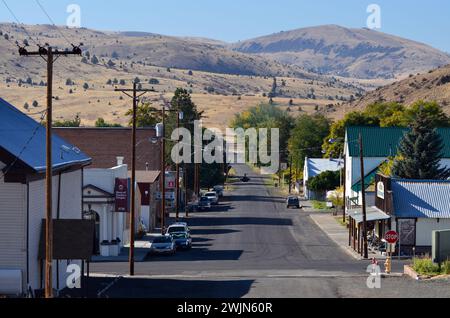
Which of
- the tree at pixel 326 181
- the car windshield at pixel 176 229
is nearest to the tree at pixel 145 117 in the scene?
the tree at pixel 326 181

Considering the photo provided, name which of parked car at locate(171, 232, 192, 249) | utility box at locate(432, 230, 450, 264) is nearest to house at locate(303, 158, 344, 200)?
parked car at locate(171, 232, 192, 249)

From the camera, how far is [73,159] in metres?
41.4

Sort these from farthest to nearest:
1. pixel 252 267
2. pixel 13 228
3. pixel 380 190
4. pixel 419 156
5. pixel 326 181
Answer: pixel 326 181 < pixel 419 156 < pixel 380 190 < pixel 252 267 < pixel 13 228

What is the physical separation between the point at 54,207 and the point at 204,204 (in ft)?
196

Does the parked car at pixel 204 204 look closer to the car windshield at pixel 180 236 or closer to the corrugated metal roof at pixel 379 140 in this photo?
the corrugated metal roof at pixel 379 140

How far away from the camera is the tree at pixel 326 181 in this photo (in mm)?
109312

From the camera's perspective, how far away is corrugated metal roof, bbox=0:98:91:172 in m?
33.7

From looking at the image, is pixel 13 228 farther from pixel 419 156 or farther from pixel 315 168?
pixel 315 168

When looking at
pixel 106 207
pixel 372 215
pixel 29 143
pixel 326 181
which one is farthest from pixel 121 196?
pixel 326 181

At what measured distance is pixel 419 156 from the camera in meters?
73.9

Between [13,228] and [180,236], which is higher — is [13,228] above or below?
above

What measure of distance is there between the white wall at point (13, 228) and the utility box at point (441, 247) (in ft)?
56.7
